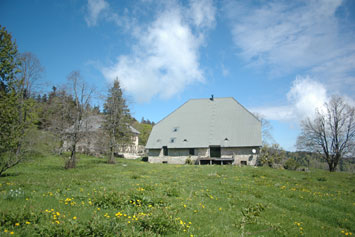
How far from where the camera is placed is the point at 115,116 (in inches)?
1181

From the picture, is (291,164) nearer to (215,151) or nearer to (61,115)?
(215,151)

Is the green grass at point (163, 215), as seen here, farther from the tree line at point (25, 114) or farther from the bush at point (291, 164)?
the bush at point (291, 164)

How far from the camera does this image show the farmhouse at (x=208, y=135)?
3322 centimetres

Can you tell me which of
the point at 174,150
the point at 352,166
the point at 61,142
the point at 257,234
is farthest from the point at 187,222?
the point at 352,166

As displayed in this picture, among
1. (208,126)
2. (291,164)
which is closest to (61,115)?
(208,126)

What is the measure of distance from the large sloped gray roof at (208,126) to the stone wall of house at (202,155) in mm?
800

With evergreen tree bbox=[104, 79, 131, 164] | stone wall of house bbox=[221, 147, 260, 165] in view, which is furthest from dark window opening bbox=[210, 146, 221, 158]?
evergreen tree bbox=[104, 79, 131, 164]

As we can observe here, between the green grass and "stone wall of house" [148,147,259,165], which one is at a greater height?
"stone wall of house" [148,147,259,165]

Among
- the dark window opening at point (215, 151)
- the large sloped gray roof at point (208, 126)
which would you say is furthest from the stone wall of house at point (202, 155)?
the large sloped gray roof at point (208, 126)

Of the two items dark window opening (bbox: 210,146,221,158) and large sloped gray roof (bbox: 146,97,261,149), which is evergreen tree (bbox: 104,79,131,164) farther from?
dark window opening (bbox: 210,146,221,158)

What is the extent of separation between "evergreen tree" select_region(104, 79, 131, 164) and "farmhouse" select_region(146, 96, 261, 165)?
6887 millimetres

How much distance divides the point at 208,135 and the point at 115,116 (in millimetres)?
14871

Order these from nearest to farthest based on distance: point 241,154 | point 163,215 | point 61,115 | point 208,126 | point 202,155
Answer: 1. point 163,215
2. point 61,115
3. point 241,154
4. point 202,155
5. point 208,126

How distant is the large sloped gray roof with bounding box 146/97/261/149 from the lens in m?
34.2
